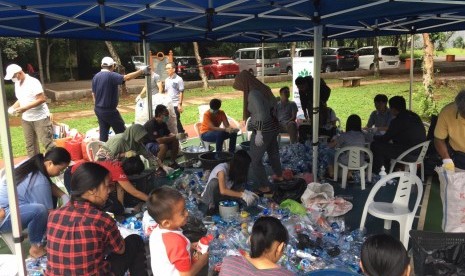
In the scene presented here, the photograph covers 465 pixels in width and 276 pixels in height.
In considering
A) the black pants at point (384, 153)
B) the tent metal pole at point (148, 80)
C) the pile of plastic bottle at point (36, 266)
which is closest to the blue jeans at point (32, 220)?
the pile of plastic bottle at point (36, 266)

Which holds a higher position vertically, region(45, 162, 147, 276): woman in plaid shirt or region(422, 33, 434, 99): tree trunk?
region(422, 33, 434, 99): tree trunk

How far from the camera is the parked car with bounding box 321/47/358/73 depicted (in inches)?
928

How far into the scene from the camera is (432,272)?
282 centimetres

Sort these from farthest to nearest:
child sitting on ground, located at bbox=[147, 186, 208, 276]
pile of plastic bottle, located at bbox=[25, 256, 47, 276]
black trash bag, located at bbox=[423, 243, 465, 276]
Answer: pile of plastic bottle, located at bbox=[25, 256, 47, 276]
black trash bag, located at bbox=[423, 243, 465, 276]
child sitting on ground, located at bbox=[147, 186, 208, 276]

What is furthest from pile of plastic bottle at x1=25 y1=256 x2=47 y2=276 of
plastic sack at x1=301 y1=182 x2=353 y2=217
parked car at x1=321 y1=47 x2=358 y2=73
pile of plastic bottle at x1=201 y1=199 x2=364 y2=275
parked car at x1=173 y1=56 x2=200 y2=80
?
parked car at x1=321 y1=47 x2=358 y2=73

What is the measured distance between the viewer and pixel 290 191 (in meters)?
4.89

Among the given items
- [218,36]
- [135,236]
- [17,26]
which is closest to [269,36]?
[218,36]

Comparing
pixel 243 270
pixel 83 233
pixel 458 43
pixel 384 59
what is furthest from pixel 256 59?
pixel 458 43

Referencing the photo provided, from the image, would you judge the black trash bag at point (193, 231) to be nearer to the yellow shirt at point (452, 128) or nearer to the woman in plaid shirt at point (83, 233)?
the woman in plaid shirt at point (83, 233)

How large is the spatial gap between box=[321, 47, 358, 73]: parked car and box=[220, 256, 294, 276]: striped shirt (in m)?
22.4

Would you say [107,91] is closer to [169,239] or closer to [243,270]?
[169,239]

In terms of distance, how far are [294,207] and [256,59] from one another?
18975mm

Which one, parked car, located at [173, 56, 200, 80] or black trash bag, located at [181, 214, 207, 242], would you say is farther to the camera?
parked car, located at [173, 56, 200, 80]

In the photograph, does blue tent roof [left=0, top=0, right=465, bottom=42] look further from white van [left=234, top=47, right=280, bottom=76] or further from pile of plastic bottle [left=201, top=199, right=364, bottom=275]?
white van [left=234, top=47, right=280, bottom=76]
